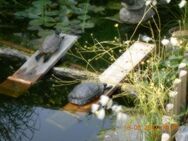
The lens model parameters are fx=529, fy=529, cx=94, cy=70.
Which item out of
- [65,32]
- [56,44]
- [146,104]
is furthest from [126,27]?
[146,104]

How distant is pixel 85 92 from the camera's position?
4.78m

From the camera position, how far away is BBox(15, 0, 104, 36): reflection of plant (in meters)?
6.32

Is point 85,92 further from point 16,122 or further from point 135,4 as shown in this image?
point 135,4

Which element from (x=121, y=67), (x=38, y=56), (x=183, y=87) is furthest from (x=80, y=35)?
(x=183, y=87)

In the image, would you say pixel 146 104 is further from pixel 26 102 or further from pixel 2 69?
pixel 2 69

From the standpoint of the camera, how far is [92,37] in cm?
599

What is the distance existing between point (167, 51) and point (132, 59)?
440 mm

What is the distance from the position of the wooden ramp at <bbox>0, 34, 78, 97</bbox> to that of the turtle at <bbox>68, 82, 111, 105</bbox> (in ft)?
1.76

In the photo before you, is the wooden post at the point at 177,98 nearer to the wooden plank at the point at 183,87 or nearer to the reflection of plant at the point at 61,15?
the wooden plank at the point at 183,87

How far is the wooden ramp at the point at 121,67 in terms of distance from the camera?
481 cm

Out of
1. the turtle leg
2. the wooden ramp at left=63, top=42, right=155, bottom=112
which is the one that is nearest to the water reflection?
the wooden ramp at left=63, top=42, right=155, bottom=112

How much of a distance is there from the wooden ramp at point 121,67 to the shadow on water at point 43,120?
0.13 meters

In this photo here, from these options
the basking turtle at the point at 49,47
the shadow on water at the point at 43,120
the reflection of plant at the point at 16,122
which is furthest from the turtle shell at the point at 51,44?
the reflection of plant at the point at 16,122
